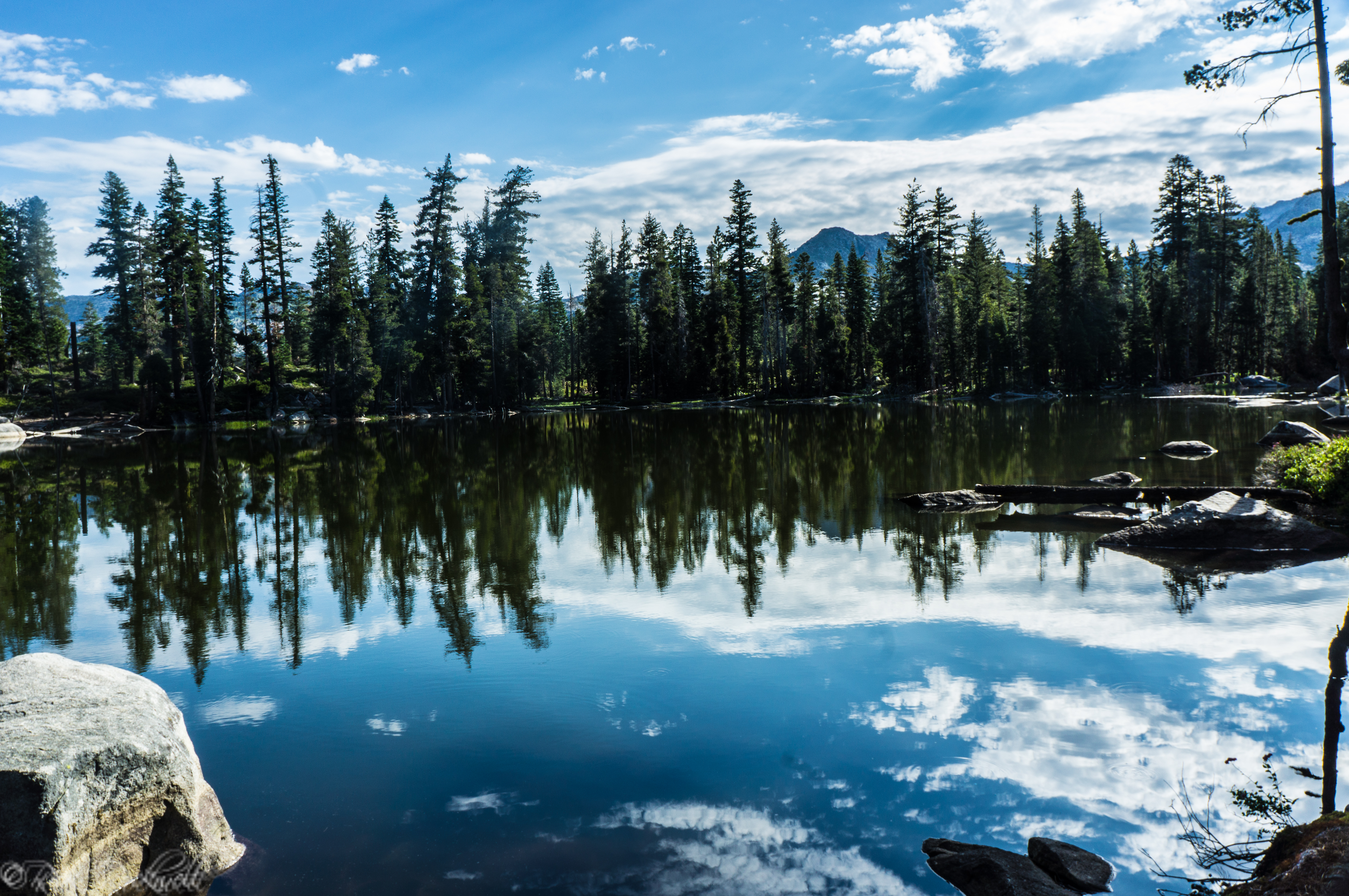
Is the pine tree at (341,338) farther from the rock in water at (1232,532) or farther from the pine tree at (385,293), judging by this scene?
the rock in water at (1232,532)

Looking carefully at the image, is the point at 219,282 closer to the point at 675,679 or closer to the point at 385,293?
the point at 385,293

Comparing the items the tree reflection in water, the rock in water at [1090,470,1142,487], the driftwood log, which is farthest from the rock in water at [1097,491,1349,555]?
the rock in water at [1090,470,1142,487]

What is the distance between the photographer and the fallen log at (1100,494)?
15.6 meters

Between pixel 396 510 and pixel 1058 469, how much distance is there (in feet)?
54.2

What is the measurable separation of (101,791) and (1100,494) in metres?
16.5

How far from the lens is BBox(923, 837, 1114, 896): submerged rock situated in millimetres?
4375

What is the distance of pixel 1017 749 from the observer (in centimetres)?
601

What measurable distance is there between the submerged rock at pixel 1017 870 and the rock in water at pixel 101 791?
4.37m

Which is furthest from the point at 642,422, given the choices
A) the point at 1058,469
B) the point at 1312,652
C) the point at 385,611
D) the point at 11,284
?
the point at 11,284

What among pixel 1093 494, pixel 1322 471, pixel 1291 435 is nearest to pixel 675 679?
pixel 1093 494

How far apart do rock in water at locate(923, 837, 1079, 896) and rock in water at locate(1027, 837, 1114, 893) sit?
0.05 metres

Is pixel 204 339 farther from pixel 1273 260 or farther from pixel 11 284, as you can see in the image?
pixel 1273 260

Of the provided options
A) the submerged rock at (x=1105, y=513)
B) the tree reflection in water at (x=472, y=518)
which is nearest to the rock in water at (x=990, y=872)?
the tree reflection in water at (x=472, y=518)

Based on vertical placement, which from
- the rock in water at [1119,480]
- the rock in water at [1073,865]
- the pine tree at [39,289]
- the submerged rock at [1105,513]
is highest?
the pine tree at [39,289]
